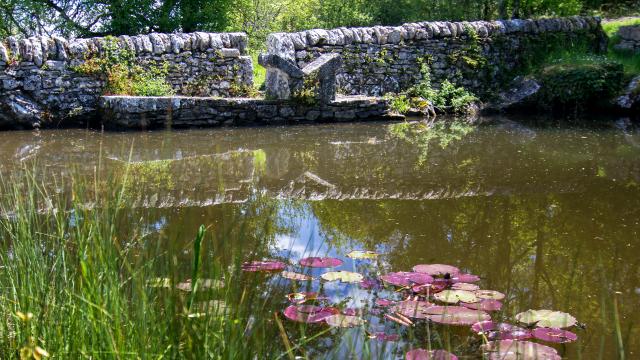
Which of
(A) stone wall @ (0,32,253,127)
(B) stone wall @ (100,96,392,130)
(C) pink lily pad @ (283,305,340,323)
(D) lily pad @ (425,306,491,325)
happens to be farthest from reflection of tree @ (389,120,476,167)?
(C) pink lily pad @ (283,305,340,323)

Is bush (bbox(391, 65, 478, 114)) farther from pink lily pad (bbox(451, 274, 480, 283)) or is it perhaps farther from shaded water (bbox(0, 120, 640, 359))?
pink lily pad (bbox(451, 274, 480, 283))

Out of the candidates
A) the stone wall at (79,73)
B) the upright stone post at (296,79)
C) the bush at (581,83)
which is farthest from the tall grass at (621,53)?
the stone wall at (79,73)

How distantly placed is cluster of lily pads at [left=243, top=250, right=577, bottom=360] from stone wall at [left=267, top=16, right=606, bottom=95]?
8.68 metres

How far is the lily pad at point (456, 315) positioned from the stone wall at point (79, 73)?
8.99 metres

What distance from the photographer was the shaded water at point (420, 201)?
356 centimetres

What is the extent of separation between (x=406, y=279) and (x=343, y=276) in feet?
1.10

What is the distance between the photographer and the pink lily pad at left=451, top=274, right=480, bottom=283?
3582 millimetres

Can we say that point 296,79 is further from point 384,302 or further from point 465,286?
point 384,302

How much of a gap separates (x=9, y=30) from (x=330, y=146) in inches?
520

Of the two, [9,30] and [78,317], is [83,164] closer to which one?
[78,317]

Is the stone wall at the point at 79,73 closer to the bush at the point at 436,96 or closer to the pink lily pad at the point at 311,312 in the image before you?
the bush at the point at 436,96

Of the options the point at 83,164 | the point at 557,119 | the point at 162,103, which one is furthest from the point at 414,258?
the point at 557,119

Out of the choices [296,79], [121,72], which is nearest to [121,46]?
[121,72]

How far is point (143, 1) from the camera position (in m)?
16.9
